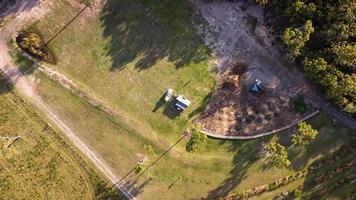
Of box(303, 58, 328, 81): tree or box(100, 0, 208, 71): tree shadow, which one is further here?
box(100, 0, 208, 71): tree shadow

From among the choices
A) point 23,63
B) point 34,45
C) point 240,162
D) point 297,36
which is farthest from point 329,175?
point 23,63

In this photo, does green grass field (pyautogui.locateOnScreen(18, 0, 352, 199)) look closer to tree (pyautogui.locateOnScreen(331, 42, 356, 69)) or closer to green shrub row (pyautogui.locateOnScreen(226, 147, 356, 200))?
green shrub row (pyautogui.locateOnScreen(226, 147, 356, 200))

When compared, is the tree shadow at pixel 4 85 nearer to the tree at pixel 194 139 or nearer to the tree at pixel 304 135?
the tree at pixel 194 139

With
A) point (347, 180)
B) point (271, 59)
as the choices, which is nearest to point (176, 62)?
point (271, 59)

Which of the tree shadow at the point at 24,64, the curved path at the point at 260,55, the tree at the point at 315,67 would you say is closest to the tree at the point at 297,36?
the tree at the point at 315,67

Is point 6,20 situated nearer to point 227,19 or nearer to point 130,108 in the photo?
point 130,108

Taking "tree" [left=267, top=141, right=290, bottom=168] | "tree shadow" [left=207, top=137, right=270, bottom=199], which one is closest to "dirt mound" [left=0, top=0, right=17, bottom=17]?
"tree shadow" [left=207, top=137, right=270, bottom=199]
